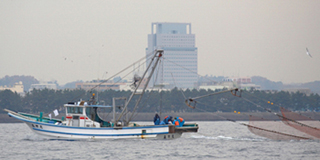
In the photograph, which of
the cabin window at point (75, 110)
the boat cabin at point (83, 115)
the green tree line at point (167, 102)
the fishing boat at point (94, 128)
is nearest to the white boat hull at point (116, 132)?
the fishing boat at point (94, 128)

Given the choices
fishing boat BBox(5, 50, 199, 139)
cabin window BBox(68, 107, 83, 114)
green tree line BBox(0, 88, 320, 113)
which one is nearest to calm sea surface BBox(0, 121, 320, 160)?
fishing boat BBox(5, 50, 199, 139)

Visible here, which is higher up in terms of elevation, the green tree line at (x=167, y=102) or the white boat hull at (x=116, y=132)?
the green tree line at (x=167, y=102)

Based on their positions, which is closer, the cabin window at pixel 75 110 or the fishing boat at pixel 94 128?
the fishing boat at pixel 94 128

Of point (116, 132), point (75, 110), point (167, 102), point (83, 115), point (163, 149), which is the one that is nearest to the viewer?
point (163, 149)

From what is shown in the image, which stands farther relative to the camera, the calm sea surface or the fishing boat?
the fishing boat

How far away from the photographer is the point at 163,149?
56750 millimetres

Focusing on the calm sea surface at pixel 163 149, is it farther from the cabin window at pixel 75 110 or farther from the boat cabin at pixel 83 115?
the cabin window at pixel 75 110

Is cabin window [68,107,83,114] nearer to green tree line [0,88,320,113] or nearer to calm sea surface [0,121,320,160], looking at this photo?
calm sea surface [0,121,320,160]

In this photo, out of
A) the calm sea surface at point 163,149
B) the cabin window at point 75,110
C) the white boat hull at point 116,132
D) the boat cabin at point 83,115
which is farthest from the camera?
the cabin window at point 75,110

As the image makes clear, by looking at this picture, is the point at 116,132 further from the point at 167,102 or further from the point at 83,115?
the point at 167,102

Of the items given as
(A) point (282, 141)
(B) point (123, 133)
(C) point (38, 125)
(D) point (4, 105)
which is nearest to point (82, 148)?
(B) point (123, 133)

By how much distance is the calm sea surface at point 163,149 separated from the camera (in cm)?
5184

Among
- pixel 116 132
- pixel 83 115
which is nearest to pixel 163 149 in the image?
pixel 116 132

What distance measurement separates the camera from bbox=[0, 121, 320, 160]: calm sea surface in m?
51.8
